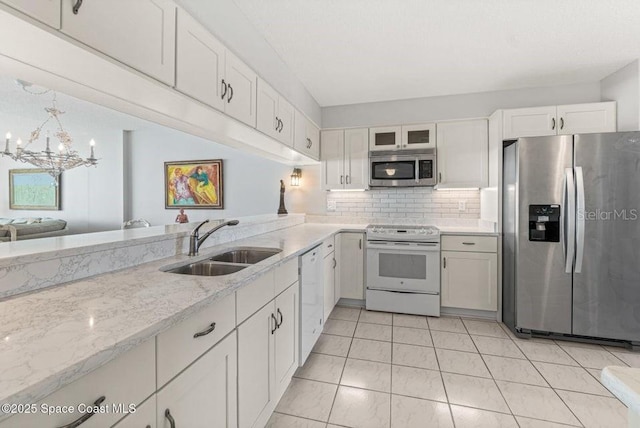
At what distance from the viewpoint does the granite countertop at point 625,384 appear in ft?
1.69

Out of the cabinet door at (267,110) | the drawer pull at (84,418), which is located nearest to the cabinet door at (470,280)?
the cabinet door at (267,110)

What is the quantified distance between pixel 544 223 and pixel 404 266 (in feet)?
4.32

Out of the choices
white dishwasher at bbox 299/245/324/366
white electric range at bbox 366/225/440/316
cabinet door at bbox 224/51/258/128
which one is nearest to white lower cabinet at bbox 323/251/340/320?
white dishwasher at bbox 299/245/324/366

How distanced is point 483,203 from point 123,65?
3.57 meters

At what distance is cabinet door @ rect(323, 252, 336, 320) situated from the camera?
2773 mm

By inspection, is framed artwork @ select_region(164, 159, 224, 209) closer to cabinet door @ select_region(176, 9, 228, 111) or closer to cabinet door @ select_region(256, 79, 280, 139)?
cabinet door @ select_region(256, 79, 280, 139)

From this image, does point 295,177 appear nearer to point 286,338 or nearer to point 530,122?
point 286,338

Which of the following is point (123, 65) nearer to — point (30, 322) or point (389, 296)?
point (30, 322)

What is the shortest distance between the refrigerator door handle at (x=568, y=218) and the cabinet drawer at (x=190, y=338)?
2.80 meters

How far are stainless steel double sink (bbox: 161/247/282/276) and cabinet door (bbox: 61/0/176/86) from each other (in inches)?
37.7

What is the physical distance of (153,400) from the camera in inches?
32.1

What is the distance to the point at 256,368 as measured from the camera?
55.1 inches

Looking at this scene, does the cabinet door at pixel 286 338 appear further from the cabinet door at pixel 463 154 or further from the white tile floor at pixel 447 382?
the cabinet door at pixel 463 154

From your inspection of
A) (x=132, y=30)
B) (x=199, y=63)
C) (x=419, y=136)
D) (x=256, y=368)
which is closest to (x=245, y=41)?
(x=199, y=63)
